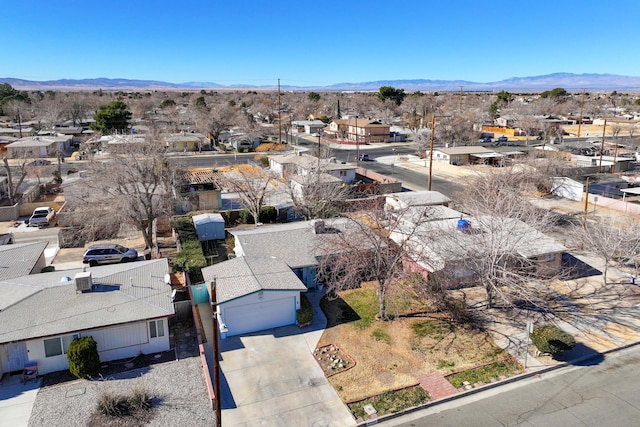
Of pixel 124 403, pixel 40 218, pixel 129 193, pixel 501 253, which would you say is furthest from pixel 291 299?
pixel 40 218

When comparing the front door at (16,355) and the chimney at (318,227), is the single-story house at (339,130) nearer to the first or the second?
the chimney at (318,227)

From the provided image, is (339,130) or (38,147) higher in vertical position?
(339,130)

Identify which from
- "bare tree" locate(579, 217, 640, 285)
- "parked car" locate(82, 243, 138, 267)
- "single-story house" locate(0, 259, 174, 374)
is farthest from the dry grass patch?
"parked car" locate(82, 243, 138, 267)

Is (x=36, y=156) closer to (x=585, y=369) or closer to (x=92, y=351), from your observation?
(x=92, y=351)

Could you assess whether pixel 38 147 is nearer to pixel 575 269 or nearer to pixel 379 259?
pixel 379 259

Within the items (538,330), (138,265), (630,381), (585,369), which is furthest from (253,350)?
(630,381)

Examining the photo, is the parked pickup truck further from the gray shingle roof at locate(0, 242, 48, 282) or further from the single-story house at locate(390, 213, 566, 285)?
Result: the single-story house at locate(390, 213, 566, 285)

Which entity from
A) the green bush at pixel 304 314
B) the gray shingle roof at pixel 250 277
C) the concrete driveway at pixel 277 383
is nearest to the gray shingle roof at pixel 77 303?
the gray shingle roof at pixel 250 277
